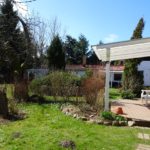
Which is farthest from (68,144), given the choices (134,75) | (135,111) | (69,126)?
(134,75)

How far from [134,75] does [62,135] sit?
16.2 metres

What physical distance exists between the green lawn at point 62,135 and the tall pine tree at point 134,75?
12915mm

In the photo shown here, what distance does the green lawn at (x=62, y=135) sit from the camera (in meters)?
7.46

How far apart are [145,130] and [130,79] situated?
13842 millimetres

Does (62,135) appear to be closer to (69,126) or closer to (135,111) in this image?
(69,126)

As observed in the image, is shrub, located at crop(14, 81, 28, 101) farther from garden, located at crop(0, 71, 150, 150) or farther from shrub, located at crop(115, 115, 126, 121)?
shrub, located at crop(115, 115, 126, 121)

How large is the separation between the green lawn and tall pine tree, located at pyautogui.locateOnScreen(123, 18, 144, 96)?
1291cm

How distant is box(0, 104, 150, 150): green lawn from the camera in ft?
24.5

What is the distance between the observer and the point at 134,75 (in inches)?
933

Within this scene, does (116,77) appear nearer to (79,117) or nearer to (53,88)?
(53,88)

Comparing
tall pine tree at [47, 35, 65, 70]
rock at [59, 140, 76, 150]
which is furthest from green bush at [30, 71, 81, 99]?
tall pine tree at [47, 35, 65, 70]

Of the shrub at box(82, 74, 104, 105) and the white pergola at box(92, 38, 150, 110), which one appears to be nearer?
the white pergola at box(92, 38, 150, 110)

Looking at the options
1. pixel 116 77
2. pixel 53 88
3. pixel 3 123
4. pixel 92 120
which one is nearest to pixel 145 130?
pixel 92 120

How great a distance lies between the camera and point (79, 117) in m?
11.4
